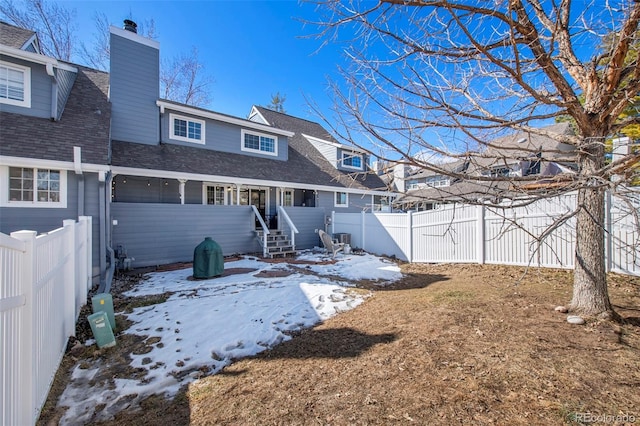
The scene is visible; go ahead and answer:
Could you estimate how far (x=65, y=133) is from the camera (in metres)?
7.78

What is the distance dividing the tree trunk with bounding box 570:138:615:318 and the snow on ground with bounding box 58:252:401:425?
10.8ft

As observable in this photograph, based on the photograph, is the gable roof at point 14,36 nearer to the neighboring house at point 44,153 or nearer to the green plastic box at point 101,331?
the neighboring house at point 44,153

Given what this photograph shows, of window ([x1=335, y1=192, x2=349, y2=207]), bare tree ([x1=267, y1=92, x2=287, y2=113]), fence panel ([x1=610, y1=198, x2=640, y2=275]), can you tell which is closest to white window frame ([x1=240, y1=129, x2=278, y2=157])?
window ([x1=335, y1=192, x2=349, y2=207])

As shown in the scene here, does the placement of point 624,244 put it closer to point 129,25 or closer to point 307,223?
point 307,223

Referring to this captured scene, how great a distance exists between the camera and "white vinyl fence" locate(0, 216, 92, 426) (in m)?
1.75

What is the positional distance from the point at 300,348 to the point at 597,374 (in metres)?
2.87

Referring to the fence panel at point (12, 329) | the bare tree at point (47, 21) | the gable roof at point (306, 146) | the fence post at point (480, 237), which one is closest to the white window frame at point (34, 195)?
the fence panel at point (12, 329)

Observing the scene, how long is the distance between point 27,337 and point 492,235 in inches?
343

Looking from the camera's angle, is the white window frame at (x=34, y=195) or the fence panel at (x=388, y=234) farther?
the fence panel at (x=388, y=234)

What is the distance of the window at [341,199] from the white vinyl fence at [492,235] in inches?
126

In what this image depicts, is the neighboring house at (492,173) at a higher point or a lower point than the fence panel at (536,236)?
higher

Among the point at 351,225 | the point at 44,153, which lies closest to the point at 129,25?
the point at 44,153

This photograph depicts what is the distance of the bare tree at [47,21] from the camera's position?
13695mm

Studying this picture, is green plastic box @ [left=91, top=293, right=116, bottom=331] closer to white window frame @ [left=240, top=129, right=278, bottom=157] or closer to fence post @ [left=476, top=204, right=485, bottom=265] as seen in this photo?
fence post @ [left=476, top=204, right=485, bottom=265]
